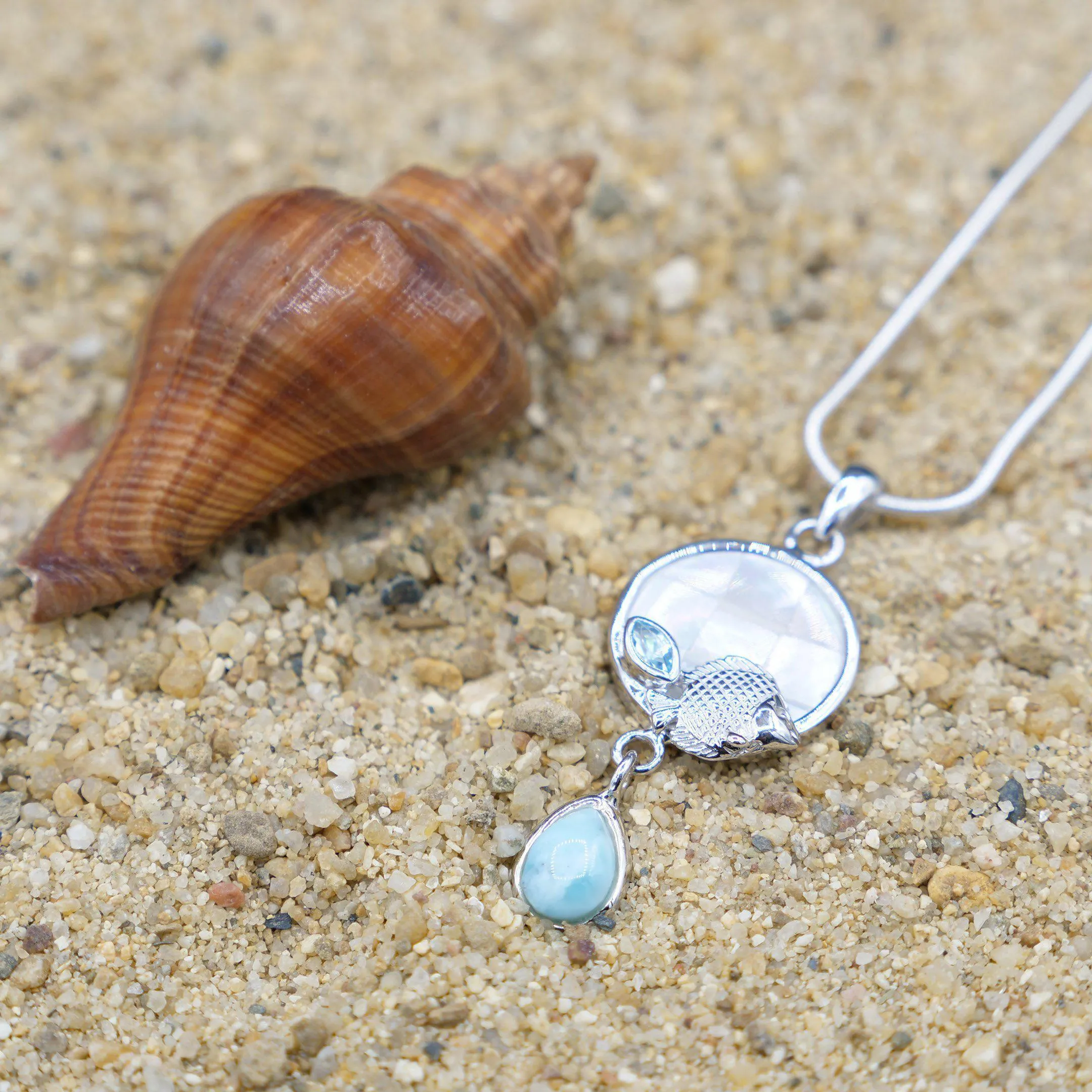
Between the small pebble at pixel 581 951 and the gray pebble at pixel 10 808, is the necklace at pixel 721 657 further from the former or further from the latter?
the gray pebble at pixel 10 808

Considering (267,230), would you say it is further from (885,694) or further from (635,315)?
(885,694)

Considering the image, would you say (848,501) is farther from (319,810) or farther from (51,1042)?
(51,1042)

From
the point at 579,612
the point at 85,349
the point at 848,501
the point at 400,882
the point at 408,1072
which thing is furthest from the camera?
the point at 85,349

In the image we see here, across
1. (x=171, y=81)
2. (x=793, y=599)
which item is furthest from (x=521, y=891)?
(x=171, y=81)

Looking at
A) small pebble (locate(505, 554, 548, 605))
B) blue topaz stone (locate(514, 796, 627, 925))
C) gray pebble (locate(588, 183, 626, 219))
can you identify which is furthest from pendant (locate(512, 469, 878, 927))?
gray pebble (locate(588, 183, 626, 219))

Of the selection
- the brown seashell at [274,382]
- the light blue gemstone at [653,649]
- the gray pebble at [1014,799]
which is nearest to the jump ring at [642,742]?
the light blue gemstone at [653,649]

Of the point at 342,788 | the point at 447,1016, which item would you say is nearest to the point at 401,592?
the point at 342,788
